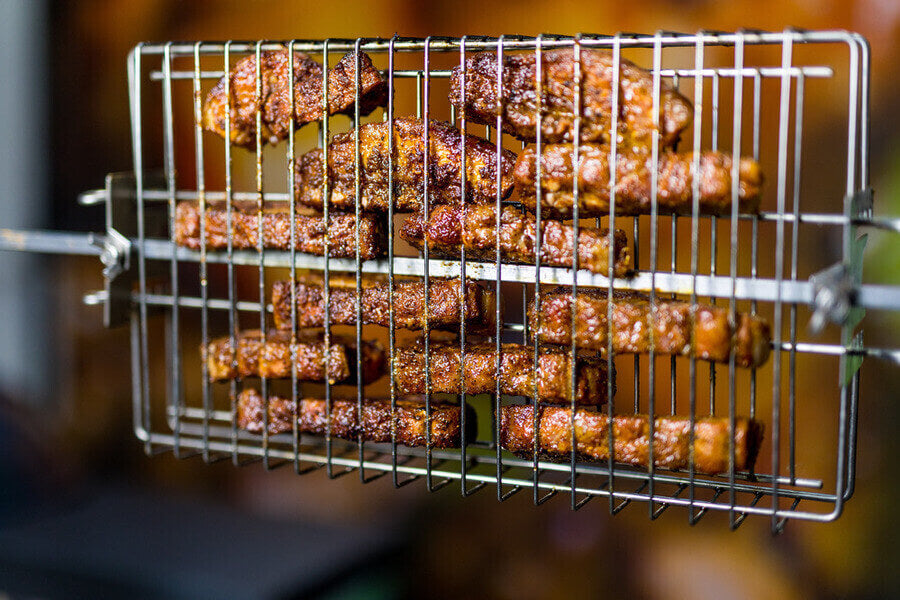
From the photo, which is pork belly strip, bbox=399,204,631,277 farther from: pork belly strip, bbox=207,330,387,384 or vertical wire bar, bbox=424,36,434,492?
pork belly strip, bbox=207,330,387,384

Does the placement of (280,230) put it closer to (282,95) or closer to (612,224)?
(282,95)

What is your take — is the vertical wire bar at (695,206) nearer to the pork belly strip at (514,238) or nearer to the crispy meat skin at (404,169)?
the pork belly strip at (514,238)

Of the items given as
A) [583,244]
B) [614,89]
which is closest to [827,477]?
[583,244]

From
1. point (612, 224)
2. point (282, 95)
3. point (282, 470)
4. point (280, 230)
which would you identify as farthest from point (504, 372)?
point (282, 470)

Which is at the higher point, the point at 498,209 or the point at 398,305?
the point at 498,209

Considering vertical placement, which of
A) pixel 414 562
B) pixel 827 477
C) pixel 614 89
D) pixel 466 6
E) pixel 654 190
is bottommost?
pixel 414 562

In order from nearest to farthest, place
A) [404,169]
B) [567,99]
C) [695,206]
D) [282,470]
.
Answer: [695,206] → [567,99] → [404,169] → [282,470]

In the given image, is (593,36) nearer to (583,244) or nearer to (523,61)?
(523,61)
